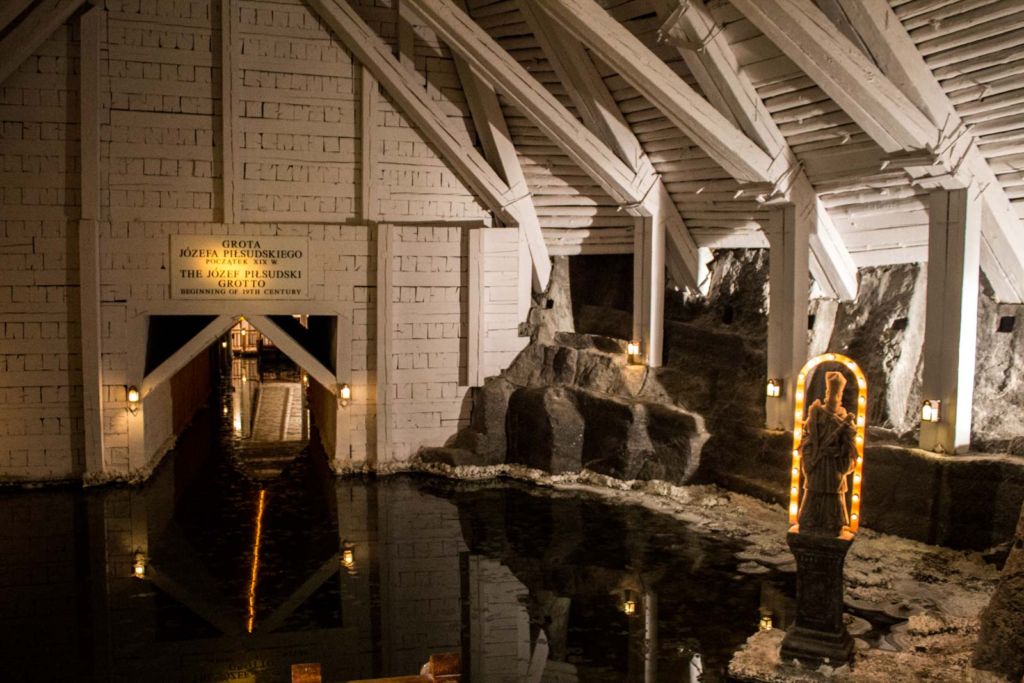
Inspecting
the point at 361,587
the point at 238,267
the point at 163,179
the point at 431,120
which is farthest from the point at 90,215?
the point at 361,587

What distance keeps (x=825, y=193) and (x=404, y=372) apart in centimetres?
669

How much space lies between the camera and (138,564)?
9.19 meters

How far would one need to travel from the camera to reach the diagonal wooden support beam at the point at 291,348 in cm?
1301

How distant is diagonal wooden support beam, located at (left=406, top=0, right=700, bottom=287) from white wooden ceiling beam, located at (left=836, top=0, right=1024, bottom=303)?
4078 mm

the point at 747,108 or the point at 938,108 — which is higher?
the point at 747,108

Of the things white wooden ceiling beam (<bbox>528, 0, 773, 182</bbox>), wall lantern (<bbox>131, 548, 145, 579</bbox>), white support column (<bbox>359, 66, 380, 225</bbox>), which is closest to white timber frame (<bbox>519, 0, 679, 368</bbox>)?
white wooden ceiling beam (<bbox>528, 0, 773, 182</bbox>)

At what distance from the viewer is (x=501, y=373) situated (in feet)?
45.5

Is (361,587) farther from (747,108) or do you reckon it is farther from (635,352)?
(747,108)

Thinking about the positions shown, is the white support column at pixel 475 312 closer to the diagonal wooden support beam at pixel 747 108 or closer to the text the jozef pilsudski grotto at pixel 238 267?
the text the jozef pilsudski grotto at pixel 238 267

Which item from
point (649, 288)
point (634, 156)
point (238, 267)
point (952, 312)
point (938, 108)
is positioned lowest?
point (952, 312)

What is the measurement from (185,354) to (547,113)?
653 cm

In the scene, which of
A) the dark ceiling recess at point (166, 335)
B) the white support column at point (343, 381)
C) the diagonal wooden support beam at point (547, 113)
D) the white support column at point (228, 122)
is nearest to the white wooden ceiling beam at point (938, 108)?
the diagonal wooden support beam at point (547, 113)

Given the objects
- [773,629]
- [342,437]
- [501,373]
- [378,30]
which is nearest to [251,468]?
[342,437]

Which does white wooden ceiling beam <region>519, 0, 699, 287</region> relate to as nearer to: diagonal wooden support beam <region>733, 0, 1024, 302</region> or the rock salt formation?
diagonal wooden support beam <region>733, 0, 1024, 302</region>
